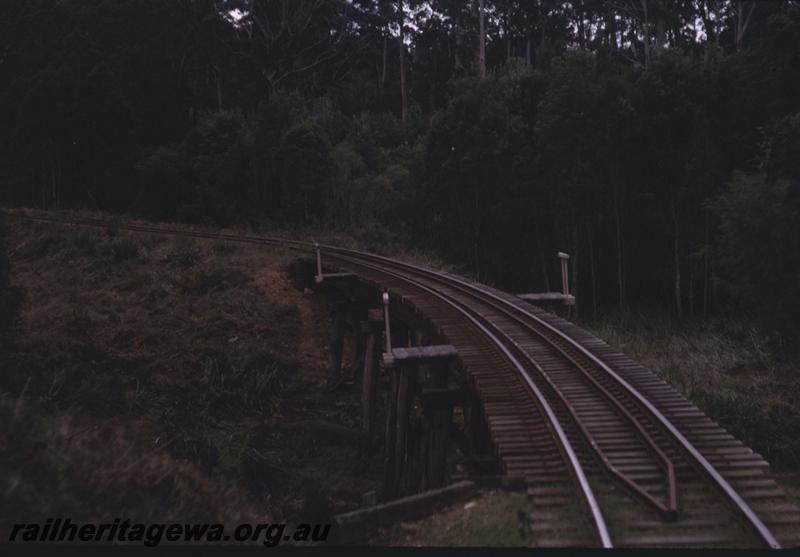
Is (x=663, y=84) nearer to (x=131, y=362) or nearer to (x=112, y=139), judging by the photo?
(x=131, y=362)

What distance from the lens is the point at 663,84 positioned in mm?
24578

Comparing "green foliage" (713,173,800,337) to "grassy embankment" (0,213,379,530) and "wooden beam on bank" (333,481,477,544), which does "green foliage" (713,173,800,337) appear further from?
"wooden beam on bank" (333,481,477,544)

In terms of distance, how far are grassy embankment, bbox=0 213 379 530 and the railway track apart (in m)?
3.57

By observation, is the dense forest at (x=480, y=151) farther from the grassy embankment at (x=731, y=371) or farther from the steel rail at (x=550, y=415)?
the steel rail at (x=550, y=415)

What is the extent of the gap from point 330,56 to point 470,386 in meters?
39.1

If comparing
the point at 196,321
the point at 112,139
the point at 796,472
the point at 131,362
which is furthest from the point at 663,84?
the point at 112,139

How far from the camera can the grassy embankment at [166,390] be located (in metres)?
7.64

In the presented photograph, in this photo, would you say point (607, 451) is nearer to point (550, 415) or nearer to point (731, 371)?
point (550, 415)

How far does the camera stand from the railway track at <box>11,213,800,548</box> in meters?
6.10

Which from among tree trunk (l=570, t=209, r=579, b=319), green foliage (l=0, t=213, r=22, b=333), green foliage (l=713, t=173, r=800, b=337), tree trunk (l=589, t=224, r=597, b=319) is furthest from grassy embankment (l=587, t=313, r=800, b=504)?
green foliage (l=0, t=213, r=22, b=333)

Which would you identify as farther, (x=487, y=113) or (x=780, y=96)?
(x=487, y=113)

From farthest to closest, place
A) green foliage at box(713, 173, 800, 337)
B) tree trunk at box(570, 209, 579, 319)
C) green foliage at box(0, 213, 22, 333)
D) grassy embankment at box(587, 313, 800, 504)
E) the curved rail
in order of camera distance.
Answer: tree trunk at box(570, 209, 579, 319), green foliage at box(713, 173, 800, 337), grassy embankment at box(587, 313, 800, 504), green foliage at box(0, 213, 22, 333), the curved rail

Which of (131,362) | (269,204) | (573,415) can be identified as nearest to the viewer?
(573,415)

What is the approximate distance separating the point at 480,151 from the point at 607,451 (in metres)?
21.8
